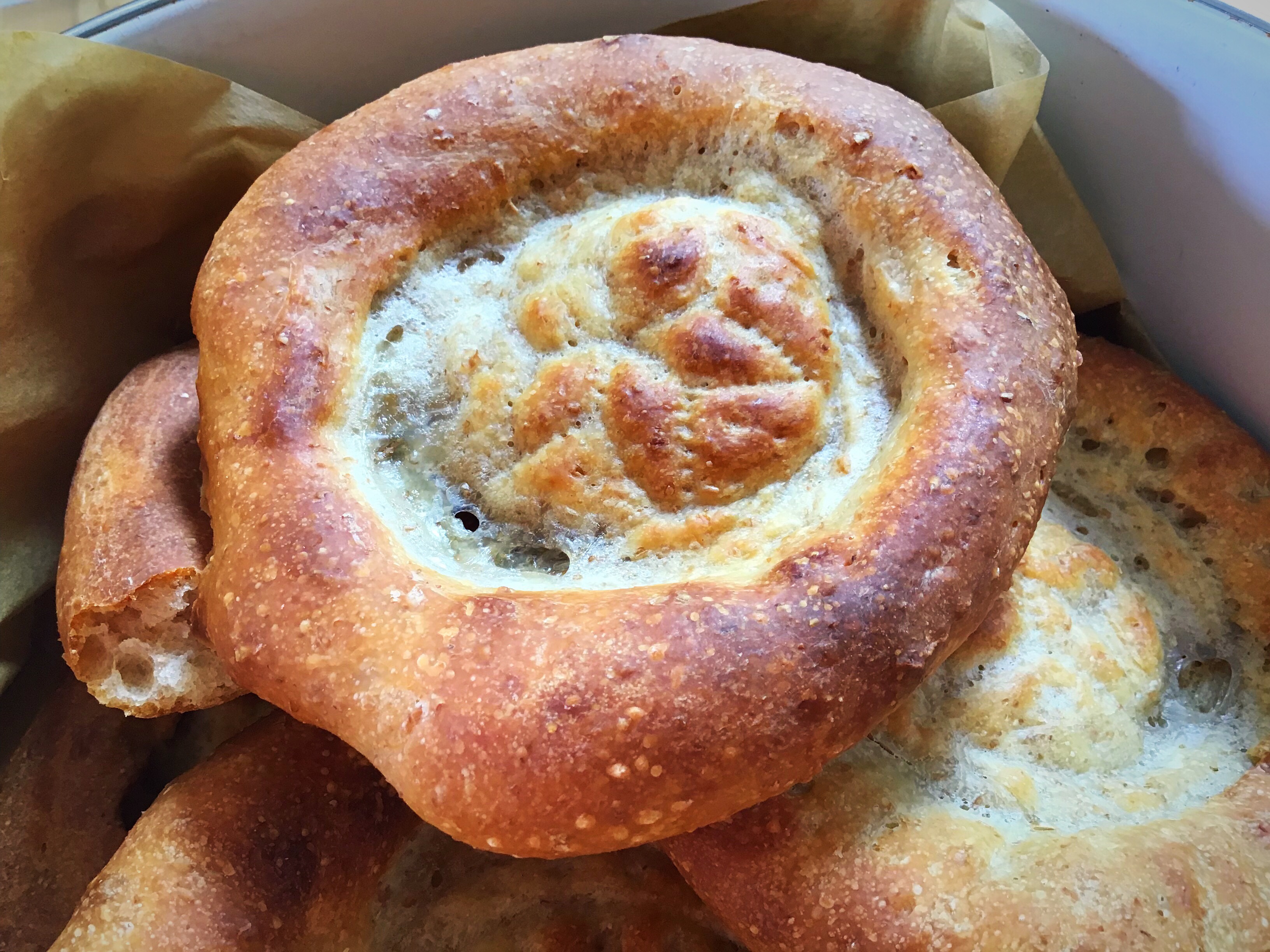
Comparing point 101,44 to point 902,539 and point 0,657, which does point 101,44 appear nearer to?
point 0,657

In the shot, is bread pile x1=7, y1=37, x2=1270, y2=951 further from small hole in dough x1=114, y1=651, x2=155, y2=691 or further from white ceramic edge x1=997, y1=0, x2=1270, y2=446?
white ceramic edge x1=997, y1=0, x2=1270, y2=446

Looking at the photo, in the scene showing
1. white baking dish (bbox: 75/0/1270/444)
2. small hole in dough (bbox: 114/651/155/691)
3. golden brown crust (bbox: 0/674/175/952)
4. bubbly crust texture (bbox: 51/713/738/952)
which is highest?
white baking dish (bbox: 75/0/1270/444)

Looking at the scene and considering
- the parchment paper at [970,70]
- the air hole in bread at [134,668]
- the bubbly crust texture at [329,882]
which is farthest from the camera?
the parchment paper at [970,70]

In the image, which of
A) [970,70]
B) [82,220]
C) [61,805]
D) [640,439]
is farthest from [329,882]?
[970,70]

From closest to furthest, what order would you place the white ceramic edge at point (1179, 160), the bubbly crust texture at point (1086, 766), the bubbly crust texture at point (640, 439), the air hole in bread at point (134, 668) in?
1. the bubbly crust texture at point (640, 439)
2. the bubbly crust texture at point (1086, 766)
3. the air hole in bread at point (134, 668)
4. the white ceramic edge at point (1179, 160)

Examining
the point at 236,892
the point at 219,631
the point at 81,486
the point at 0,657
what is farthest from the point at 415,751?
the point at 0,657

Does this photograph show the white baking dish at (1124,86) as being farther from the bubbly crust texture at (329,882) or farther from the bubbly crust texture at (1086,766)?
the bubbly crust texture at (329,882)

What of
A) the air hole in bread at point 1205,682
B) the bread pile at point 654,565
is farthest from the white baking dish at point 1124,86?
the air hole in bread at point 1205,682

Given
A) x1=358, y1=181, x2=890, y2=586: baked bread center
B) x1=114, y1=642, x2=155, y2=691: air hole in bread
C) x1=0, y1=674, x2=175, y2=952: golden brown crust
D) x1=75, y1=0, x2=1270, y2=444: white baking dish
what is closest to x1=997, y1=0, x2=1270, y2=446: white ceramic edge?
x1=75, y1=0, x2=1270, y2=444: white baking dish
